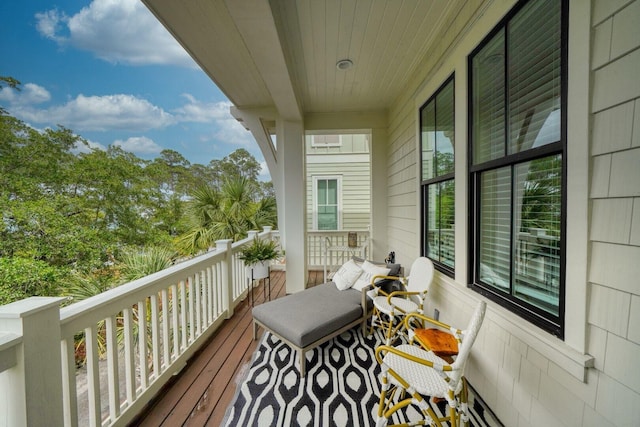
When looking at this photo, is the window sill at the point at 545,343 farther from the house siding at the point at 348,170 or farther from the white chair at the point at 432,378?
the house siding at the point at 348,170

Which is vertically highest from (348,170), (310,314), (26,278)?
(348,170)

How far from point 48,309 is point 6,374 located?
24 cm

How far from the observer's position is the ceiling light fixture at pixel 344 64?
2680 millimetres

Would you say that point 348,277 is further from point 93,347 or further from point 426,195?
point 93,347

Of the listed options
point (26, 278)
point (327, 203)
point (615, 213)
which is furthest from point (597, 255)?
point (26, 278)

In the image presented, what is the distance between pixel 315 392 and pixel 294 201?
248cm

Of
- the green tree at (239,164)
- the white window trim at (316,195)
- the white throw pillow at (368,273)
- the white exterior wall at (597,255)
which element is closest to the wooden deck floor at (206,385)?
the white throw pillow at (368,273)

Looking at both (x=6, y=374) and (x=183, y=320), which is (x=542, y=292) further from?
(x=183, y=320)

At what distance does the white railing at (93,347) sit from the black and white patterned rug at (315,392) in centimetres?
66

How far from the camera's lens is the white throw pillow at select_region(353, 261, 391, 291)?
8.90 feet

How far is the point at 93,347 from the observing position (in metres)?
1.33

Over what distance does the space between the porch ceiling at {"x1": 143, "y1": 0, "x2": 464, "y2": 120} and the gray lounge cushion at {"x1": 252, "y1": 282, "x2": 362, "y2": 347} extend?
240 centimetres

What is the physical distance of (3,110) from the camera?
6824mm

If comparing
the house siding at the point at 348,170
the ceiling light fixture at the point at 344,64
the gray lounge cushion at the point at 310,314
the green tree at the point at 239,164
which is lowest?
the gray lounge cushion at the point at 310,314
